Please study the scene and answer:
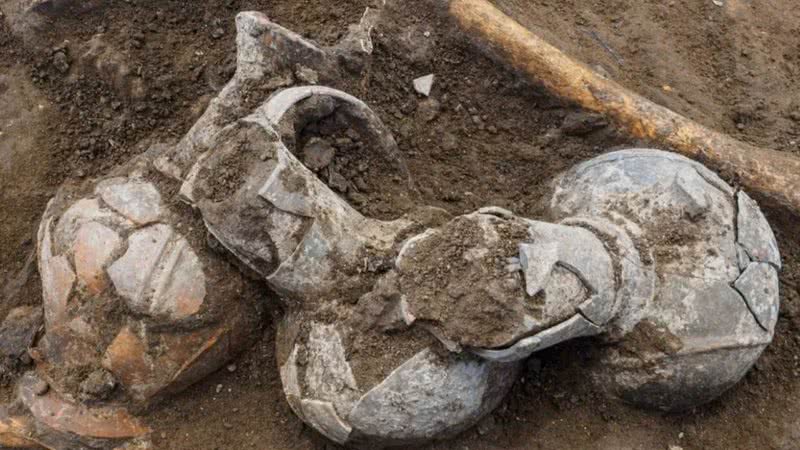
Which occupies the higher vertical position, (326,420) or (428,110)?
(428,110)

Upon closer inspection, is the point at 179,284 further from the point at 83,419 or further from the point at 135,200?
the point at 83,419

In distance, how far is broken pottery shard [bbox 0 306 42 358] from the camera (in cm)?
356

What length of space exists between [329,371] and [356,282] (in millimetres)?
382

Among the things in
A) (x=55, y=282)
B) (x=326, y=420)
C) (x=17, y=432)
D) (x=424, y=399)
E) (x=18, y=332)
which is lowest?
(x=17, y=432)

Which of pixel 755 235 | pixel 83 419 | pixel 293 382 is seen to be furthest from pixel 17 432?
pixel 755 235

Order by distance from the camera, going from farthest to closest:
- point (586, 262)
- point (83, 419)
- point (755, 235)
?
point (83, 419) < point (755, 235) < point (586, 262)

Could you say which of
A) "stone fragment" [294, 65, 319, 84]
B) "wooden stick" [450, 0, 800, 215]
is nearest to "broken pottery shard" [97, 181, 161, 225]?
"stone fragment" [294, 65, 319, 84]

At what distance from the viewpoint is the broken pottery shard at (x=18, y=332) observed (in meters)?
3.56

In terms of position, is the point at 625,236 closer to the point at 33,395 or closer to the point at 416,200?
the point at 416,200

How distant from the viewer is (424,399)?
2.93m

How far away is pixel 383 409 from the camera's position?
Answer: 2920 mm

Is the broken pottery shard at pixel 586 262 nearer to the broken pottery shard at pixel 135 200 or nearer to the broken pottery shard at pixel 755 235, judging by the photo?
the broken pottery shard at pixel 755 235

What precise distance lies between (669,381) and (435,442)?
3.41ft

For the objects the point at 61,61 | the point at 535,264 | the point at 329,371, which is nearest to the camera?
the point at 535,264
